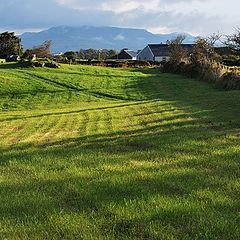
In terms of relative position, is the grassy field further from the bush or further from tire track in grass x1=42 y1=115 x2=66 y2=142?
the bush

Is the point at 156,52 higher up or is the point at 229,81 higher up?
the point at 156,52

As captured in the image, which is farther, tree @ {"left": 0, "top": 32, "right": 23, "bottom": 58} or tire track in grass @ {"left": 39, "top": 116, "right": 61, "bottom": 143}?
tree @ {"left": 0, "top": 32, "right": 23, "bottom": 58}

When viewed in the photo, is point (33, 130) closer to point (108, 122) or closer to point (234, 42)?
point (108, 122)

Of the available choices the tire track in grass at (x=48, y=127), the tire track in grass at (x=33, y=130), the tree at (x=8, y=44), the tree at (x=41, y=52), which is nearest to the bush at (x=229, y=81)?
the tire track in grass at (x=48, y=127)

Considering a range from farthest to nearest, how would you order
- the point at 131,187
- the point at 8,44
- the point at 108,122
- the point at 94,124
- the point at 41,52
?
the point at 8,44, the point at 41,52, the point at 108,122, the point at 94,124, the point at 131,187

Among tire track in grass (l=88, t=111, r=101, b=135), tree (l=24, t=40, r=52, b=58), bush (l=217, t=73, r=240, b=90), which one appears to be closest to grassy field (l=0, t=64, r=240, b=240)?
tire track in grass (l=88, t=111, r=101, b=135)

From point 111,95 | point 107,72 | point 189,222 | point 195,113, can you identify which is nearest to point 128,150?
point 189,222

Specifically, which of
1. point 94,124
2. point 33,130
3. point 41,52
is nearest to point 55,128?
point 33,130

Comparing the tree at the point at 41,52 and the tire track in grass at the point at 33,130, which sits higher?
the tree at the point at 41,52

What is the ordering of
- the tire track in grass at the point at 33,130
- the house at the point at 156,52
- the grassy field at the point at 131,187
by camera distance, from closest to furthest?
the grassy field at the point at 131,187, the tire track in grass at the point at 33,130, the house at the point at 156,52

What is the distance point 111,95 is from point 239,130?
82.4 ft

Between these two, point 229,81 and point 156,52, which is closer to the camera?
point 229,81

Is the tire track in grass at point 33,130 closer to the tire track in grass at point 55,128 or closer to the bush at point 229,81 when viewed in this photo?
the tire track in grass at point 55,128

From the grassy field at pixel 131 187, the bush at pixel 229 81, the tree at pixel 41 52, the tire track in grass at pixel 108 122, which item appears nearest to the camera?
the grassy field at pixel 131 187
